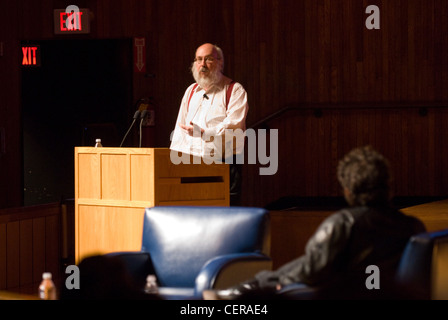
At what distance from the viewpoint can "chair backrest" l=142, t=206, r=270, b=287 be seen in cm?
371

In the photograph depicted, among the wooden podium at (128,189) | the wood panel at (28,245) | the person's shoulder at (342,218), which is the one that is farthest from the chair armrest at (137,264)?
the wood panel at (28,245)

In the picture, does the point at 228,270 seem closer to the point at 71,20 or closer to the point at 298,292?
the point at 298,292

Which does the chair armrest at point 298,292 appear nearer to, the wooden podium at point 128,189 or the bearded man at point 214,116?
the wooden podium at point 128,189

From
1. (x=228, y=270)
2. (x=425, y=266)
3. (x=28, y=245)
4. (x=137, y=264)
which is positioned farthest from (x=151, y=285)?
(x=28, y=245)

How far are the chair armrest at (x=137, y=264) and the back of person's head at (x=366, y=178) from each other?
1.35 metres

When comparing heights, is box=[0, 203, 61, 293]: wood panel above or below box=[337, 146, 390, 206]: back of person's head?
below

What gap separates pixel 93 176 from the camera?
16.1ft

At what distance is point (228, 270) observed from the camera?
3391mm

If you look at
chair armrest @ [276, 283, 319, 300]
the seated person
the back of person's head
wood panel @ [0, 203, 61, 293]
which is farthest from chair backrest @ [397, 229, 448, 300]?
wood panel @ [0, 203, 61, 293]

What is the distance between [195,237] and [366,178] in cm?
125

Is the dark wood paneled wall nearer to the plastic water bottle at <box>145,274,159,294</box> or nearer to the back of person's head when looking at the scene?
the plastic water bottle at <box>145,274,159,294</box>

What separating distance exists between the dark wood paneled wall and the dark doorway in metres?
0.42

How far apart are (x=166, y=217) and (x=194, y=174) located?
37.3 inches

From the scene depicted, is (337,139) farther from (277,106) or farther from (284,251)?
(284,251)
